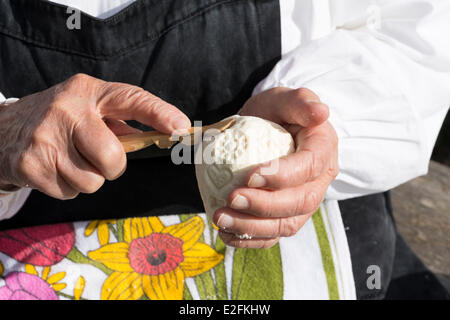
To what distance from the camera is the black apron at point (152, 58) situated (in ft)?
2.63

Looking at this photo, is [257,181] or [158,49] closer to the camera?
[257,181]

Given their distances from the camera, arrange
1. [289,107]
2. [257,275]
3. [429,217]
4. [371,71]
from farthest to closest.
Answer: [429,217] < [257,275] < [371,71] < [289,107]

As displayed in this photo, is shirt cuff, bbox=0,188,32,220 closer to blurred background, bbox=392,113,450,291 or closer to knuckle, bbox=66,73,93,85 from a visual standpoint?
knuckle, bbox=66,73,93,85

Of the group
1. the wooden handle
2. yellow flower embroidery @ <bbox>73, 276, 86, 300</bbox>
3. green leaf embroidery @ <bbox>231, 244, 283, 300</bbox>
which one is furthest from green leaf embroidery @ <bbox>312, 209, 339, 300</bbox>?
yellow flower embroidery @ <bbox>73, 276, 86, 300</bbox>

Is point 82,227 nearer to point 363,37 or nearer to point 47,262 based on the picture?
point 47,262

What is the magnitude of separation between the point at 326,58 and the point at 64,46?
563mm

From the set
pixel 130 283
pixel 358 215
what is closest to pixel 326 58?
pixel 358 215

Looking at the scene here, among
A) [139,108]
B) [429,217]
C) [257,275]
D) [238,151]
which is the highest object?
[139,108]

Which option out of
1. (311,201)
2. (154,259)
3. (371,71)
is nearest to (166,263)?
(154,259)

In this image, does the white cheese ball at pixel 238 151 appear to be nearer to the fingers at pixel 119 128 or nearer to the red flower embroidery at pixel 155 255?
the fingers at pixel 119 128

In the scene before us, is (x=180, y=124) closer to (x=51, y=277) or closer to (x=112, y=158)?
(x=112, y=158)

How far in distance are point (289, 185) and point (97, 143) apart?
318 mm

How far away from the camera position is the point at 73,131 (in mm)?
625

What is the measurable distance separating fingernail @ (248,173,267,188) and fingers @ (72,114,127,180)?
8.4 inches
